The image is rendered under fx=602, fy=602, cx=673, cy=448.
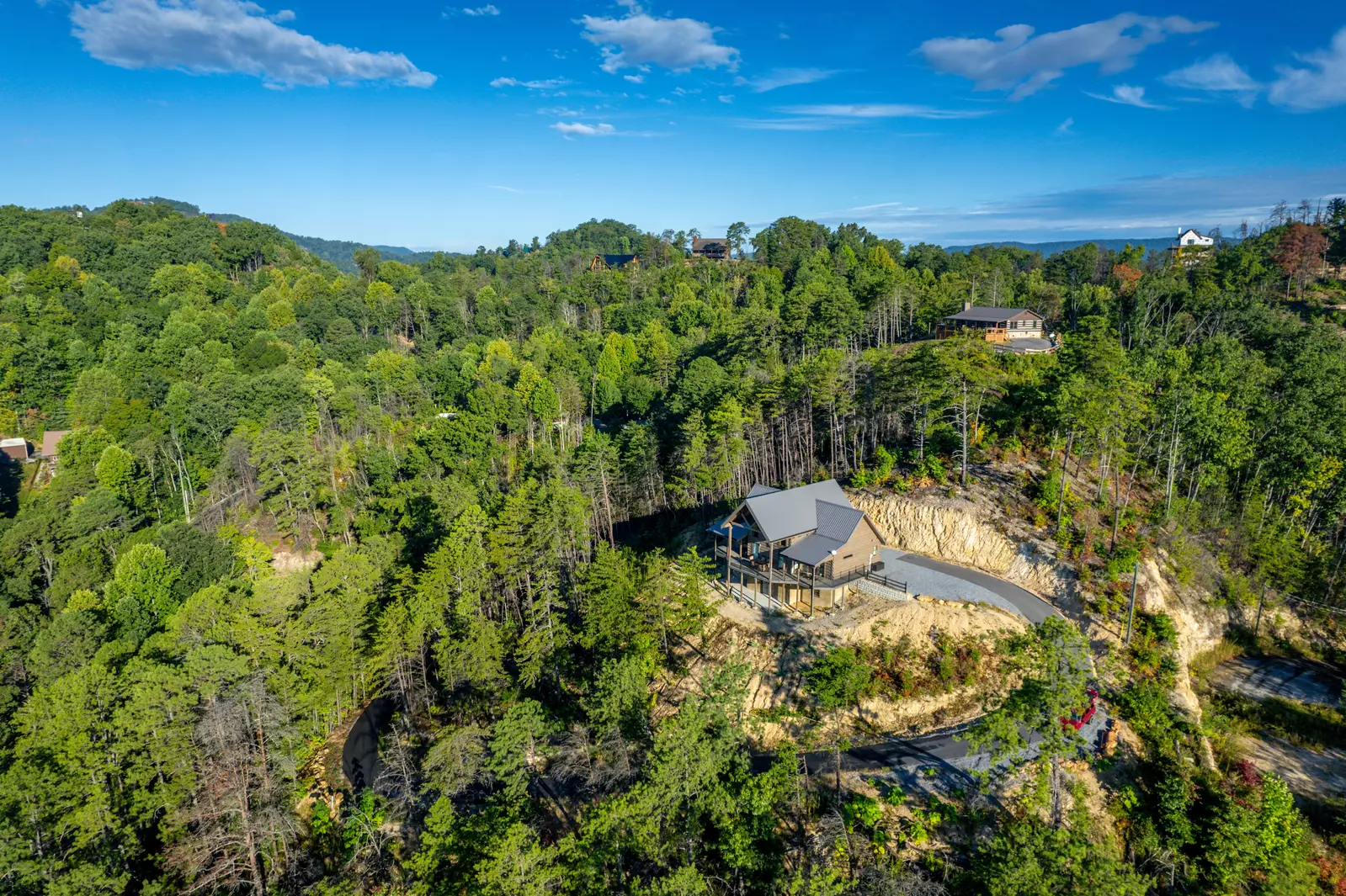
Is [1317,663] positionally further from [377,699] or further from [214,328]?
[214,328]

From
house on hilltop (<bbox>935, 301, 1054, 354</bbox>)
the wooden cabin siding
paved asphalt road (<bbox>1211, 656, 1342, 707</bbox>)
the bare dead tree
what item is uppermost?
house on hilltop (<bbox>935, 301, 1054, 354</bbox>)

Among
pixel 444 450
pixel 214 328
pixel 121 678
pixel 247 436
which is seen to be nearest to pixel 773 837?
pixel 121 678

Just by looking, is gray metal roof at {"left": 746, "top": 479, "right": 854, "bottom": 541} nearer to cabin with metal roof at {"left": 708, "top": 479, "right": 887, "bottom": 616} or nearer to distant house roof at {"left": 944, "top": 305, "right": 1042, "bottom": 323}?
cabin with metal roof at {"left": 708, "top": 479, "right": 887, "bottom": 616}

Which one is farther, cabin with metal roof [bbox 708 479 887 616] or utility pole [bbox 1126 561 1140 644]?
cabin with metal roof [bbox 708 479 887 616]

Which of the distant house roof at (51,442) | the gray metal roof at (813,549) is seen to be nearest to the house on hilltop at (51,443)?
the distant house roof at (51,442)

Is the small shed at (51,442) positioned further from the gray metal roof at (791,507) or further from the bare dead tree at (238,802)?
the gray metal roof at (791,507)

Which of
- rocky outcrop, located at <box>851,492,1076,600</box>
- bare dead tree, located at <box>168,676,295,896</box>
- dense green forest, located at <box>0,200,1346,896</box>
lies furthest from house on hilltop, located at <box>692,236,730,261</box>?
bare dead tree, located at <box>168,676,295,896</box>
